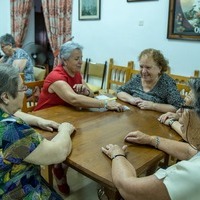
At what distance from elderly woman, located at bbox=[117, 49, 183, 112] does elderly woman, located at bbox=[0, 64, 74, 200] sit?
1.04 m

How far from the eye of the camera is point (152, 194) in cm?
88

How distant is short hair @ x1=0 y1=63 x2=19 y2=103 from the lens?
3.51 feet

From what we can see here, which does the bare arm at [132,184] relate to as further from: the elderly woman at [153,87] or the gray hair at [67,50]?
the gray hair at [67,50]

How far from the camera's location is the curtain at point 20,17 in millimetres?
4920

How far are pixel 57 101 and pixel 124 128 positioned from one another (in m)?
0.69

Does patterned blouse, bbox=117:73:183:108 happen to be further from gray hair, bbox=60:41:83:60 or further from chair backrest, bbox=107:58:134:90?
chair backrest, bbox=107:58:134:90

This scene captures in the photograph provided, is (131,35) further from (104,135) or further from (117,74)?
(104,135)

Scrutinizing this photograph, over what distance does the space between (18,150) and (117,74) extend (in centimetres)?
293

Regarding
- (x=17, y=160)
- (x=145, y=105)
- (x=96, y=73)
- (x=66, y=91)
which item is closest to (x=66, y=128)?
(x=17, y=160)

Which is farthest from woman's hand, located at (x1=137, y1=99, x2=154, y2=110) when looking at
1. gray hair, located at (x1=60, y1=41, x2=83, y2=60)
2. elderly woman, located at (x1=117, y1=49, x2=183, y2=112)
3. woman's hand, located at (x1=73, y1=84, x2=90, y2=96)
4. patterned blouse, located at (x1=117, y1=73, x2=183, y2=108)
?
gray hair, located at (x1=60, y1=41, x2=83, y2=60)

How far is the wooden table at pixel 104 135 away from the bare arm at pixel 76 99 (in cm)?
5

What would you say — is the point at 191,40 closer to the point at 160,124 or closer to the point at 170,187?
the point at 160,124

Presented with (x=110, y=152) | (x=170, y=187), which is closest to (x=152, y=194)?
(x=170, y=187)

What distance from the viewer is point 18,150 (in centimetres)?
102
